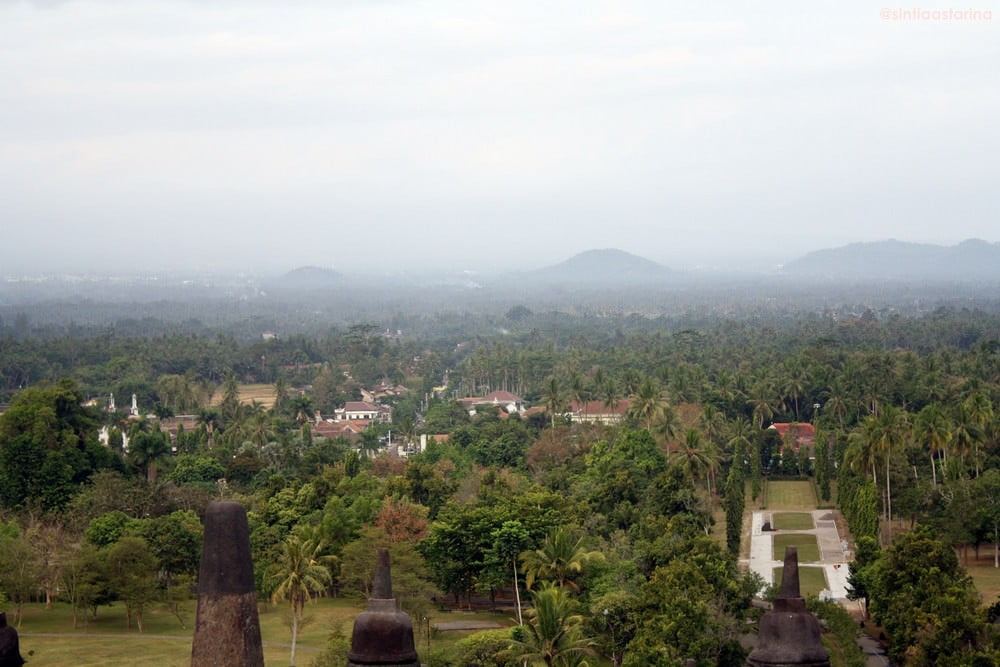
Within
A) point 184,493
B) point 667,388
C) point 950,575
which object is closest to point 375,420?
point 667,388

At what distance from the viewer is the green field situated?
39.2m

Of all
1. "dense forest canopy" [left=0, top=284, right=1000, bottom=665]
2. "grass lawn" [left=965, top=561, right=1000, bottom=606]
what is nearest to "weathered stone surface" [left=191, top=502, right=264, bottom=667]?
"dense forest canopy" [left=0, top=284, right=1000, bottom=665]

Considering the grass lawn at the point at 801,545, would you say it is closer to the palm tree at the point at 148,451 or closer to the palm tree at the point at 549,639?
the palm tree at the point at 549,639

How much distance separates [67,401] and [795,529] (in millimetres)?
36926

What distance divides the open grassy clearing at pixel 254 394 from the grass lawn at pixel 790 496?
5421cm

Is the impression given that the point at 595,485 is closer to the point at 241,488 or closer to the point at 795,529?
the point at 795,529

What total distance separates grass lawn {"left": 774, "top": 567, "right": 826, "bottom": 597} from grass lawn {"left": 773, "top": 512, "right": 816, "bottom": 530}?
8.96 m

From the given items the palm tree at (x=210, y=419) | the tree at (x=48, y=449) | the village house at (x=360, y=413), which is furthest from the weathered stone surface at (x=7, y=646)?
the village house at (x=360, y=413)

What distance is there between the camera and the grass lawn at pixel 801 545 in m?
55.9

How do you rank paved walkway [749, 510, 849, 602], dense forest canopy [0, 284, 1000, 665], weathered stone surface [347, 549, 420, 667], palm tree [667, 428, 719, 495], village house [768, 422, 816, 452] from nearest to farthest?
1. weathered stone surface [347, 549, 420, 667]
2. dense forest canopy [0, 284, 1000, 665]
3. paved walkway [749, 510, 849, 602]
4. palm tree [667, 428, 719, 495]
5. village house [768, 422, 816, 452]

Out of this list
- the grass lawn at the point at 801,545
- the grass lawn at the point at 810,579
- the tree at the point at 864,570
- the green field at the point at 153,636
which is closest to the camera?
the green field at the point at 153,636

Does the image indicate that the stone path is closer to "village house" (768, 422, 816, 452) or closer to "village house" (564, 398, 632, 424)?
"village house" (768, 422, 816, 452)

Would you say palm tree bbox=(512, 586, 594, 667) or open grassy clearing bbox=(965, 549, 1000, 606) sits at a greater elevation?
palm tree bbox=(512, 586, 594, 667)

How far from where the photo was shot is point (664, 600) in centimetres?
3559
